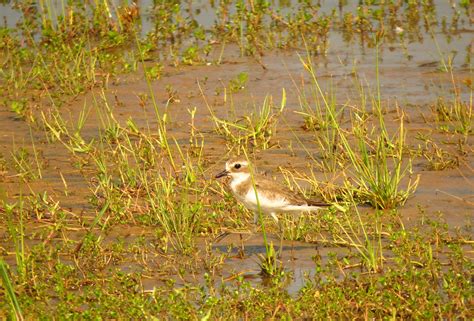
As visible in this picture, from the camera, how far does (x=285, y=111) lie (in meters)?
11.1

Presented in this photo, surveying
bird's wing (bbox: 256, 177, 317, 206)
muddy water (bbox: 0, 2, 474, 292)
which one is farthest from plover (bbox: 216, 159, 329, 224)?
muddy water (bbox: 0, 2, 474, 292)

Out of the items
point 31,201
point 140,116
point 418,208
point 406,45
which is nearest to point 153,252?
point 31,201

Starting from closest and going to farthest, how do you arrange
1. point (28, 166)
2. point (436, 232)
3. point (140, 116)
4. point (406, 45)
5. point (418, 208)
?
point (436, 232)
point (418, 208)
point (28, 166)
point (140, 116)
point (406, 45)

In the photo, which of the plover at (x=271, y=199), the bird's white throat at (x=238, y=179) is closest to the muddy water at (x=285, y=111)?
the plover at (x=271, y=199)

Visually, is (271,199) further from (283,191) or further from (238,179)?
(238,179)

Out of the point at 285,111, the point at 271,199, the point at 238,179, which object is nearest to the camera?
the point at 271,199

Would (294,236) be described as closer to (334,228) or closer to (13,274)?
(334,228)

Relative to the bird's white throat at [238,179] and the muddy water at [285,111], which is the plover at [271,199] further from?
the muddy water at [285,111]

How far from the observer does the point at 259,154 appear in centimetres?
988

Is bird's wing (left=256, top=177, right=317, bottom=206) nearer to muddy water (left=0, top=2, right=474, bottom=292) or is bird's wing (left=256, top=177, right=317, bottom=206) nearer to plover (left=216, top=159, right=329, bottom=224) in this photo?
plover (left=216, top=159, right=329, bottom=224)

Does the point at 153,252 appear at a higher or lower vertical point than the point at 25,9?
higher

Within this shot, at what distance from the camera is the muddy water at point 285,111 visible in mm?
8156

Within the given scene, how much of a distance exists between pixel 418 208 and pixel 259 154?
7.02 feet

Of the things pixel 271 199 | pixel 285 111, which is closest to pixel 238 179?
pixel 271 199
